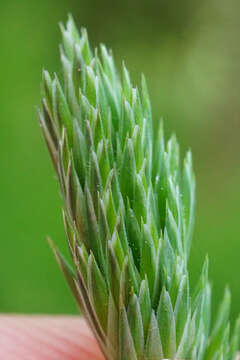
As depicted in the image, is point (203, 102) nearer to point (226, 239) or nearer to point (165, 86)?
point (165, 86)

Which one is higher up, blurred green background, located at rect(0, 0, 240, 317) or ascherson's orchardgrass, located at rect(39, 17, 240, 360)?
blurred green background, located at rect(0, 0, 240, 317)

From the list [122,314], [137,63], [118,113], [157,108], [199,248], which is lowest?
[122,314]

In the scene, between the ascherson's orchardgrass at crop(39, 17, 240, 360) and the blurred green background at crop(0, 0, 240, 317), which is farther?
the blurred green background at crop(0, 0, 240, 317)

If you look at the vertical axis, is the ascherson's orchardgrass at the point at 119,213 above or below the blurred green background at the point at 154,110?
below

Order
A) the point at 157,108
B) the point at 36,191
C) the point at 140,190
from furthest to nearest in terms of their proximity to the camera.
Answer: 1. the point at 157,108
2. the point at 36,191
3. the point at 140,190

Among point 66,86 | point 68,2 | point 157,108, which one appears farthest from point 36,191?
point 66,86

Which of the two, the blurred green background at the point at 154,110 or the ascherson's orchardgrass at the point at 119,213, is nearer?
the ascherson's orchardgrass at the point at 119,213
